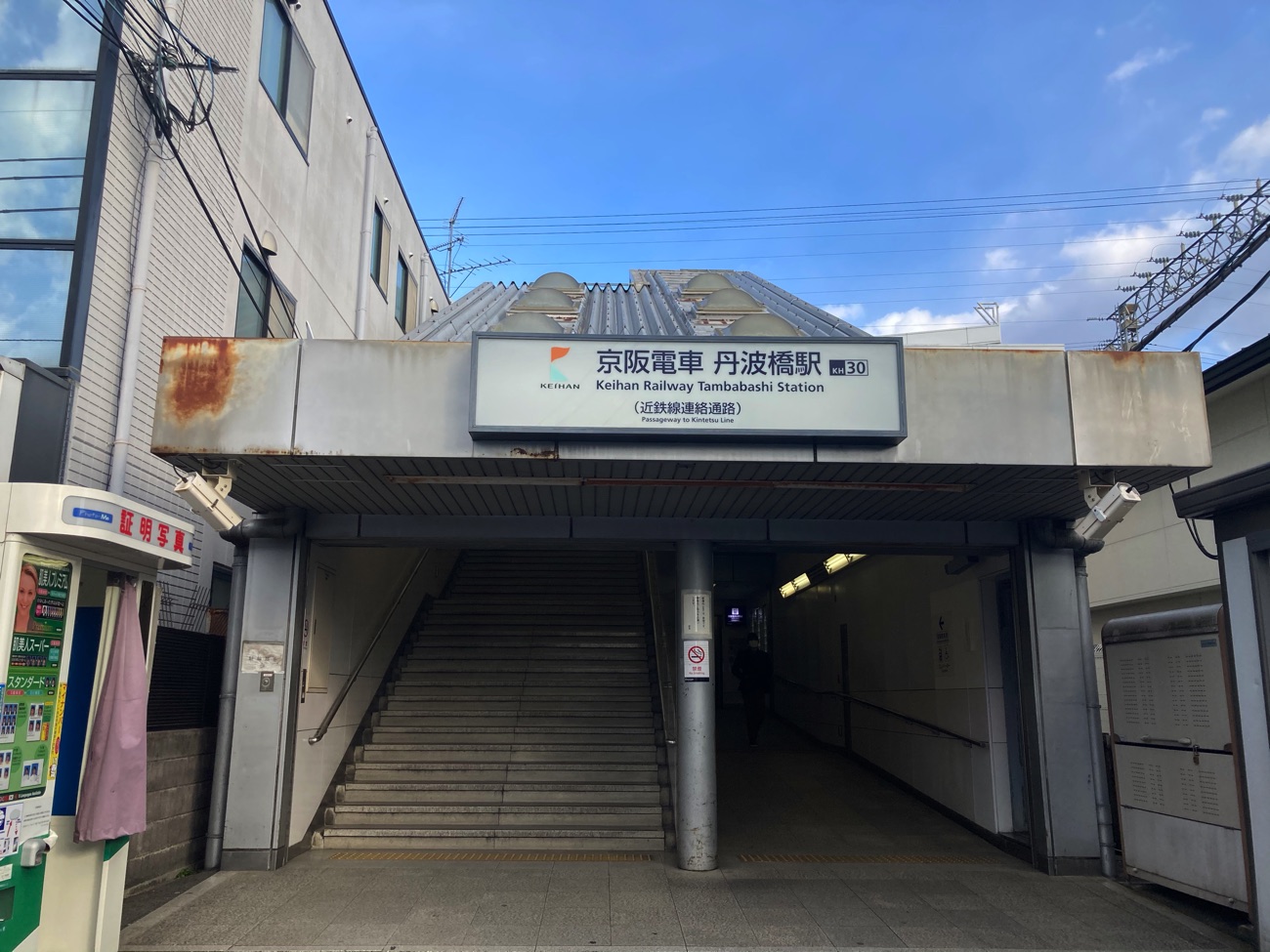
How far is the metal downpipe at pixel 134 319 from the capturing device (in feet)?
25.9

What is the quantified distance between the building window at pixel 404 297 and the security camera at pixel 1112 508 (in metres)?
13.1

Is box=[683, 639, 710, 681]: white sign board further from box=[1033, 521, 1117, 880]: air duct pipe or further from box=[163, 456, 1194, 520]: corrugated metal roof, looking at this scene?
box=[1033, 521, 1117, 880]: air duct pipe

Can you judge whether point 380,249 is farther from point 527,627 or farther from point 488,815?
point 488,815

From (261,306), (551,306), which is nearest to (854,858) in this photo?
(551,306)

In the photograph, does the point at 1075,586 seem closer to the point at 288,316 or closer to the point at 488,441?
the point at 488,441

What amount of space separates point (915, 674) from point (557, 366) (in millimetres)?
6940

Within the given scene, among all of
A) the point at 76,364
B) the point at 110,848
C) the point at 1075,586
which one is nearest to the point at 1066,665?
the point at 1075,586

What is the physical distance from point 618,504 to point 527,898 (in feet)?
10.6

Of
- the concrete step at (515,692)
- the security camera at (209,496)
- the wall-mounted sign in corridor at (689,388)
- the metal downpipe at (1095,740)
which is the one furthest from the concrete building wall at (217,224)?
the metal downpipe at (1095,740)

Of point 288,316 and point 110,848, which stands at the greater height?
point 288,316

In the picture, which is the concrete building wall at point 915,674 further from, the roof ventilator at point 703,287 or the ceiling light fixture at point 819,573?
the roof ventilator at point 703,287

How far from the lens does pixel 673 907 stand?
7047 mm

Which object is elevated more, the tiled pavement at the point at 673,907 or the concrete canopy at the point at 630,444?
the concrete canopy at the point at 630,444

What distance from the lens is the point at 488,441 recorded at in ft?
21.8
